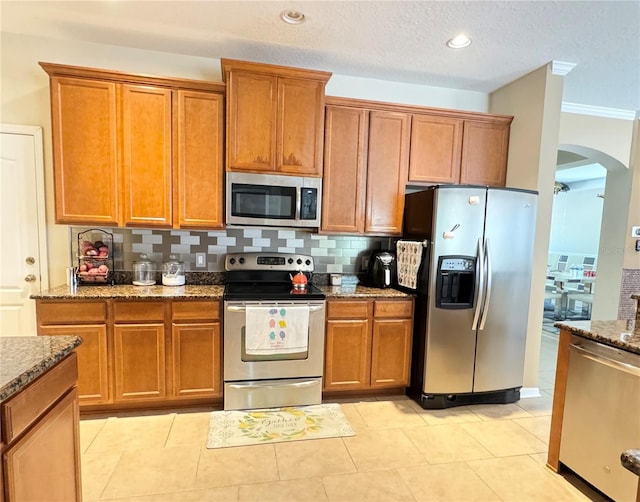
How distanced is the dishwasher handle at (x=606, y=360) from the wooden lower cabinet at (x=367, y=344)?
3.92 feet

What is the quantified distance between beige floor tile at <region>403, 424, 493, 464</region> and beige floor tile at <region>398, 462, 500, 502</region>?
84 millimetres

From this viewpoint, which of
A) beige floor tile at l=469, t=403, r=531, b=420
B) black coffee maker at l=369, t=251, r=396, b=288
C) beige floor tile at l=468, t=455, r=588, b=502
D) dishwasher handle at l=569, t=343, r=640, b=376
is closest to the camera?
dishwasher handle at l=569, t=343, r=640, b=376

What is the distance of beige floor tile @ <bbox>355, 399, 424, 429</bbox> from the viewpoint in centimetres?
261

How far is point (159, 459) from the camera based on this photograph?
2.13 m

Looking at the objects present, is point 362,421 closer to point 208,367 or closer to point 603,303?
point 208,367

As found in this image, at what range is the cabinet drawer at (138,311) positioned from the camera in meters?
2.49

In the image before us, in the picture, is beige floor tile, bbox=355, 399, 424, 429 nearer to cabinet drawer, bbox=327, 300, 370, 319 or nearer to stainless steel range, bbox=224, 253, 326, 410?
stainless steel range, bbox=224, 253, 326, 410

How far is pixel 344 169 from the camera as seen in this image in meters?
3.00

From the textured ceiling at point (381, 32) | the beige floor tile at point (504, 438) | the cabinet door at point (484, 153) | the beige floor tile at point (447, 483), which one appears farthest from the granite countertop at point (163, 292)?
the textured ceiling at point (381, 32)

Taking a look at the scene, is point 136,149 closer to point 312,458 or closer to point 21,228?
point 21,228

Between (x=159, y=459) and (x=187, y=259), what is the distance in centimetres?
154

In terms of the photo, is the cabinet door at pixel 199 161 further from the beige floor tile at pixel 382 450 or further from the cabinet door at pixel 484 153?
the cabinet door at pixel 484 153

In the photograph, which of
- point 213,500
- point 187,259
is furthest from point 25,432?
point 187,259

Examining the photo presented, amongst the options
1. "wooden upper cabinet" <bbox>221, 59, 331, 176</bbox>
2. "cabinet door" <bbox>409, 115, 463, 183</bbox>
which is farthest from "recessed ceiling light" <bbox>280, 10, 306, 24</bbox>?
"cabinet door" <bbox>409, 115, 463, 183</bbox>
